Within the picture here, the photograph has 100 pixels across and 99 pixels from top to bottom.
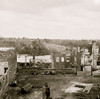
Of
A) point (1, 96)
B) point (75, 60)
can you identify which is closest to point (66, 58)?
point (75, 60)

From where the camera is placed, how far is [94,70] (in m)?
35.6


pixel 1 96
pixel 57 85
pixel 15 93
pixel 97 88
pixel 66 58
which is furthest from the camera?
pixel 66 58

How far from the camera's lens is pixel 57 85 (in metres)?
25.7

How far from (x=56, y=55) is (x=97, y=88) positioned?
50.3 feet

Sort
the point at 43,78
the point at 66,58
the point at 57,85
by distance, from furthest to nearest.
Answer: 1. the point at 66,58
2. the point at 43,78
3. the point at 57,85

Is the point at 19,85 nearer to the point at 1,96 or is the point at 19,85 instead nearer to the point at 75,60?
the point at 1,96

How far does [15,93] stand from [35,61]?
781 inches

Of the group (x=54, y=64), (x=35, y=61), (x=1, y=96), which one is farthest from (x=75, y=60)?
(x=1, y=96)

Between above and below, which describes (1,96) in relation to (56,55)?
below

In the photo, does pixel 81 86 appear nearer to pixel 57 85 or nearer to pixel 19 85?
pixel 57 85

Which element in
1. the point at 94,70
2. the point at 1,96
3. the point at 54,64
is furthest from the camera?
the point at 54,64

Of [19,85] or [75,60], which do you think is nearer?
[19,85]

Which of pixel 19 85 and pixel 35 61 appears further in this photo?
pixel 35 61

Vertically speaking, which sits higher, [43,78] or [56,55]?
[56,55]
